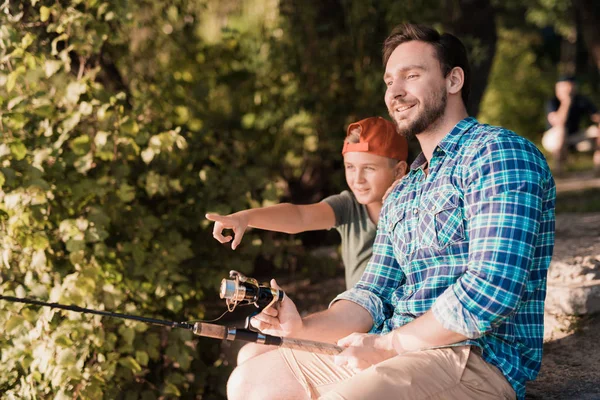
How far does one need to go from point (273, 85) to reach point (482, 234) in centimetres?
370

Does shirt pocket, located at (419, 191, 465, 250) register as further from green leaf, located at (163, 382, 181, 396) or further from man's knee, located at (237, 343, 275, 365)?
green leaf, located at (163, 382, 181, 396)

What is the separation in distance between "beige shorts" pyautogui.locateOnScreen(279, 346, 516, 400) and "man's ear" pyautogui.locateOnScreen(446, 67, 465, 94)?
873 mm

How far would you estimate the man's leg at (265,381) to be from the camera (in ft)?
8.23

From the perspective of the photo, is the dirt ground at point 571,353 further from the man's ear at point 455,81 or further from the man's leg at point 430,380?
the man's ear at point 455,81

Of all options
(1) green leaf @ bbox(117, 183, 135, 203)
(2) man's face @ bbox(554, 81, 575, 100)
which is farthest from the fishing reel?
(2) man's face @ bbox(554, 81, 575, 100)

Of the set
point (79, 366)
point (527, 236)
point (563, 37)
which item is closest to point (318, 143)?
point (79, 366)

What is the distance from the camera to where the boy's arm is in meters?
2.65

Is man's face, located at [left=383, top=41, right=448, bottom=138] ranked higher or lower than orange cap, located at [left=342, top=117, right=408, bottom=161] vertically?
higher

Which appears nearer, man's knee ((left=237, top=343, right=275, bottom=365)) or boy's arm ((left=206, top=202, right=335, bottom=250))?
boy's arm ((left=206, top=202, right=335, bottom=250))

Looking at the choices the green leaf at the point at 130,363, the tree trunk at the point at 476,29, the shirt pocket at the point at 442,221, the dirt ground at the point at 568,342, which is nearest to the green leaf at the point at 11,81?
the green leaf at the point at 130,363

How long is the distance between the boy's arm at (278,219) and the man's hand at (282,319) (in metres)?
0.28

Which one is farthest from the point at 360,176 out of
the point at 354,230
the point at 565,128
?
the point at 565,128

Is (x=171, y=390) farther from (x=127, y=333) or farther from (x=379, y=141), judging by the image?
(x=379, y=141)

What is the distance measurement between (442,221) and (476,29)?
3924 millimetres
